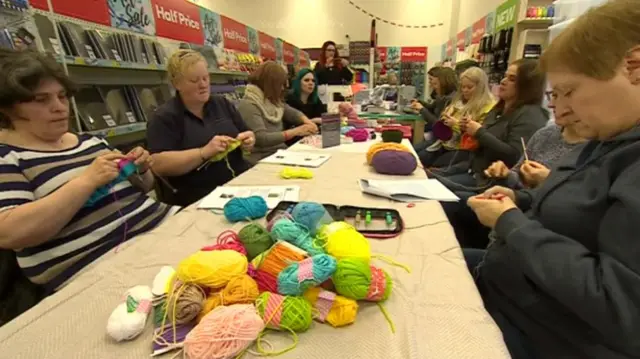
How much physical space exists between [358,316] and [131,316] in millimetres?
401

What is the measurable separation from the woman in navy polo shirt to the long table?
0.67 meters

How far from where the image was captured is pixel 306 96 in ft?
10.7

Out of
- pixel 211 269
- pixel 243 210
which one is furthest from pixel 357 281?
pixel 243 210

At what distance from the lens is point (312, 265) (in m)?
0.61

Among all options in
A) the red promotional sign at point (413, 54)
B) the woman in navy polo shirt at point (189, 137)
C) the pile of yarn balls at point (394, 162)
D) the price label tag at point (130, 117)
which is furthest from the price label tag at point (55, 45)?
the red promotional sign at point (413, 54)

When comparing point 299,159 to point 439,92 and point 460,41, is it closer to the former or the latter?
point 439,92

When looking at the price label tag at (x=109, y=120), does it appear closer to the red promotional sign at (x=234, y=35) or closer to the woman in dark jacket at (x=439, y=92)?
the red promotional sign at (x=234, y=35)

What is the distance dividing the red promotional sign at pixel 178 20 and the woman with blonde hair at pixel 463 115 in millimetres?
2639

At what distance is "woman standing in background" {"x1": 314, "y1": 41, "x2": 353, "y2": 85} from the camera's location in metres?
4.86

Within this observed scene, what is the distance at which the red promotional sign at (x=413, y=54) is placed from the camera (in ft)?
27.3

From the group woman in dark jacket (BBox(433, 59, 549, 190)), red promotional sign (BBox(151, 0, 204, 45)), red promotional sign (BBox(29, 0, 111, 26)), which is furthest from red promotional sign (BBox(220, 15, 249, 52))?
woman in dark jacket (BBox(433, 59, 549, 190))

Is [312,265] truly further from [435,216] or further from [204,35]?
[204,35]

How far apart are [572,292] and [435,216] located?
0.49 m

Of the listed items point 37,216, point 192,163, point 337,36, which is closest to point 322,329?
point 37,216
